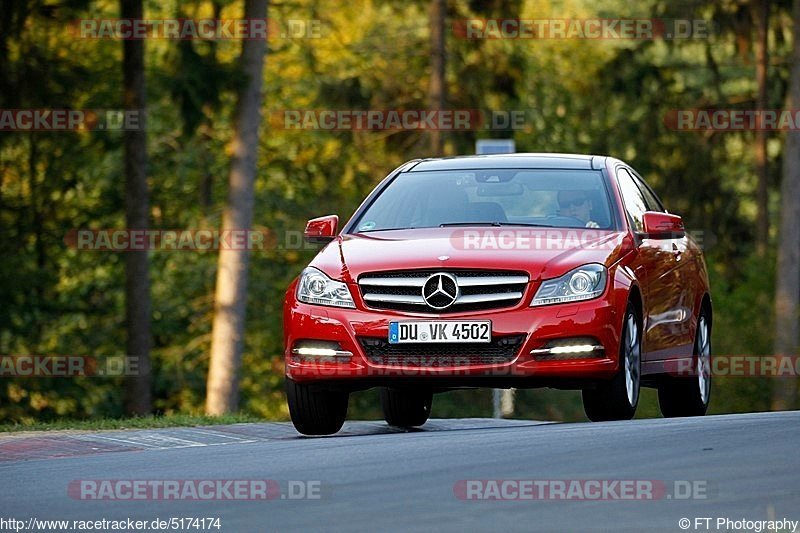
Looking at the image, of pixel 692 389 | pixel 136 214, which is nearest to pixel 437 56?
pixel 136 214

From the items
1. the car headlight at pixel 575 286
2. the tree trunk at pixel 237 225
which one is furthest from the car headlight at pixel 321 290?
the tree trunk at pixel 237 225

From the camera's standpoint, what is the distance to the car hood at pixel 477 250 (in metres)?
11.9

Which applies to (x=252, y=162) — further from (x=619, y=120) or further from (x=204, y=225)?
(x=619, y=120)

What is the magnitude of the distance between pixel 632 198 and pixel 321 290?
2.79 metres

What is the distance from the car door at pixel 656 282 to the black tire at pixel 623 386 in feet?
0.84

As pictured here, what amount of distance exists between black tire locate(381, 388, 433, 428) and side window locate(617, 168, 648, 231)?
7.16 feet

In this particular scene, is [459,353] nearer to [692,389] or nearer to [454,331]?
[454,331]

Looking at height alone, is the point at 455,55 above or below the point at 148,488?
above

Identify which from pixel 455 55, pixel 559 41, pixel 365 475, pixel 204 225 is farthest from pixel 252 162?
pixel 559 41

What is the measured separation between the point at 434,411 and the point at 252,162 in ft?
56.6

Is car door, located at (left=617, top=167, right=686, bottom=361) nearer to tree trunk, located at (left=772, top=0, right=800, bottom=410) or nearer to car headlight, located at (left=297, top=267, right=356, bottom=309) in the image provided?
car headlight, located at (left=297, top=267, right=356, bottom=309)

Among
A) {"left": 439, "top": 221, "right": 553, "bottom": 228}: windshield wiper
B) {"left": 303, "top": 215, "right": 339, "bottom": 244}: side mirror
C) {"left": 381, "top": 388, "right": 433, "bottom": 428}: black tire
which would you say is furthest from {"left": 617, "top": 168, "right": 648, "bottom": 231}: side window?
{"left": 381, "top": 388, "right": 433, "bottom": 428}: black tire

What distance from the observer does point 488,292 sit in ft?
38.7

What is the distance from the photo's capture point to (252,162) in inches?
1114
